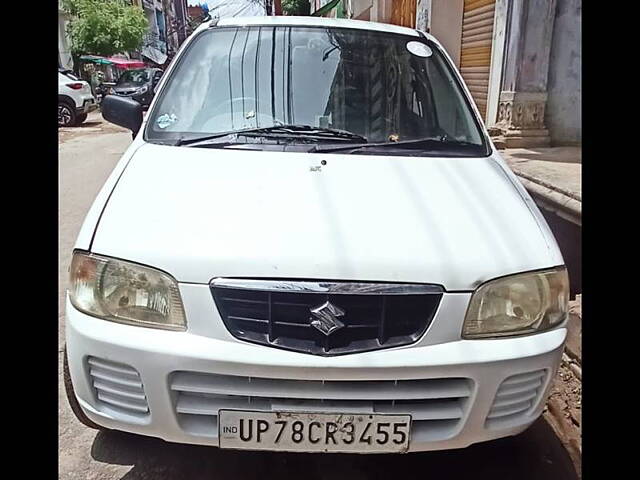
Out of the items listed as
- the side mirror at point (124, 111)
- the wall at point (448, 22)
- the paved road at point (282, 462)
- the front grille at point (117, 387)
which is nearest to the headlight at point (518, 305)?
the paved road at point (282, 462)

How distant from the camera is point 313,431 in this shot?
1602mm

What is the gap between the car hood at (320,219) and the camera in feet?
5.20

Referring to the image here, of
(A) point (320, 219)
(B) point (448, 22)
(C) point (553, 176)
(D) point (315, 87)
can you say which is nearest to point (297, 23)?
(D) point (315, 87)

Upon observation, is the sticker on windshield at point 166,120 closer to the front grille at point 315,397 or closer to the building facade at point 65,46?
the front grille at point 315,397

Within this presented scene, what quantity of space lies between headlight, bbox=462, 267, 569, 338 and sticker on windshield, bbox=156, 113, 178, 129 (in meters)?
1.57

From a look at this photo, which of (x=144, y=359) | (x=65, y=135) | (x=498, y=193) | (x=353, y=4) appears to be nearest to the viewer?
(x=144, y=359)

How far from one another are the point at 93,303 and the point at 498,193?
1489 mm

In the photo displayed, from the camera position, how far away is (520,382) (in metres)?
1.68

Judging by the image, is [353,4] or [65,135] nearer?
[65,135]

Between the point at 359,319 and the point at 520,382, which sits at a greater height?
the point at 359,319

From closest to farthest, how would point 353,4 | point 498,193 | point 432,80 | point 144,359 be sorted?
1. point 144,359
2. point 498,193
3. point 432,80
4. point 353,4
